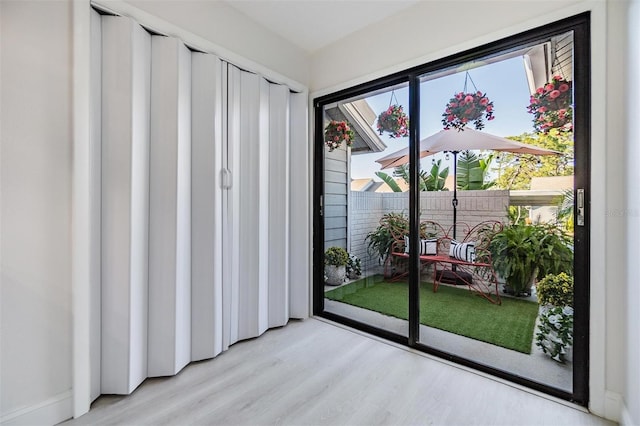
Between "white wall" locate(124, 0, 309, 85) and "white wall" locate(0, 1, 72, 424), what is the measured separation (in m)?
0.54

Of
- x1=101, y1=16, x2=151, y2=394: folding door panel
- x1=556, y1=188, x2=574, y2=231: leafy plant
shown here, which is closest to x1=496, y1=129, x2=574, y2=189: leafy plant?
x1=556, y1=188, x2=574, y2=231: leafy plant

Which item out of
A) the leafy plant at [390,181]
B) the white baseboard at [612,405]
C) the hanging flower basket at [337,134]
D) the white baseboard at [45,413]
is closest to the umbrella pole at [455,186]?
the leafy plant at [390,181]

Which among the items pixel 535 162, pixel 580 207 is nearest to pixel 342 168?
pixel 535 162

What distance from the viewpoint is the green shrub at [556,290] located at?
64.5 inches

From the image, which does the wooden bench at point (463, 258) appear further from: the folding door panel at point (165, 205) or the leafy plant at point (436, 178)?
the folding door panel at point (165, 205)

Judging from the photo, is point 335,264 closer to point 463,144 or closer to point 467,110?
point 463,144

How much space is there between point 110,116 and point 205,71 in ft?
2.18

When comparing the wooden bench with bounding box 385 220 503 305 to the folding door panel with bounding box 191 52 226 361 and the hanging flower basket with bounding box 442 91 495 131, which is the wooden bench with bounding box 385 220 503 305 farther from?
the folding door panel with bounding box 191 52 226 361

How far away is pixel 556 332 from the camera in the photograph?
1694 mm

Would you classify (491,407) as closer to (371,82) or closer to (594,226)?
(594,226)

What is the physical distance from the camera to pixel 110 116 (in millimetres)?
1595

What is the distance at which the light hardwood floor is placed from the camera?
145 centimetres

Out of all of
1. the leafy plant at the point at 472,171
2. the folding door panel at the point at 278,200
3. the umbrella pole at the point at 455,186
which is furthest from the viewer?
the folding door panel at the point at 278,200

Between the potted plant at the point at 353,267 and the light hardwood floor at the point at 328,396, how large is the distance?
0.71m
